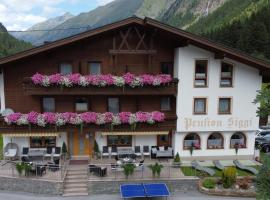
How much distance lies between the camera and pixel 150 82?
2334 cm

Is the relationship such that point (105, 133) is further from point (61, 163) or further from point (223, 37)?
point (223, 37)

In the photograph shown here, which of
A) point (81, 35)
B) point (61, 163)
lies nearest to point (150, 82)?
point (81, 35)

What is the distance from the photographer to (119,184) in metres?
20.9

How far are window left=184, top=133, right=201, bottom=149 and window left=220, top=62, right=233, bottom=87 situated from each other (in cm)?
425

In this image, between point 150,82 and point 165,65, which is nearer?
point 150,82

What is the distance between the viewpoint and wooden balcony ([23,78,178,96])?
23.0 m

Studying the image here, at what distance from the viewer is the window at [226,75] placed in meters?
24.5

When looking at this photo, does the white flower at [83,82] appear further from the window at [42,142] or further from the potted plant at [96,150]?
the window at [42,142]

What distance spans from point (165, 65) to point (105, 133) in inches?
261

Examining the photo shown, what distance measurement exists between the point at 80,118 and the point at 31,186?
5.44 metres

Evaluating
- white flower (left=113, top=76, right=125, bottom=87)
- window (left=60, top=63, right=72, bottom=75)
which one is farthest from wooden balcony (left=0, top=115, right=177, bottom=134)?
window (left=60, top=63, right=72, bottom=75)

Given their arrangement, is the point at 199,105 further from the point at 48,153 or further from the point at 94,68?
the point at 48,153

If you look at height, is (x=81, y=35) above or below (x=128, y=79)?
above

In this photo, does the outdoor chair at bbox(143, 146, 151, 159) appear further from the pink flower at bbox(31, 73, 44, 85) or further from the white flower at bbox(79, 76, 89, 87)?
the pink flower at bbox(31, 73, 44, 85)
